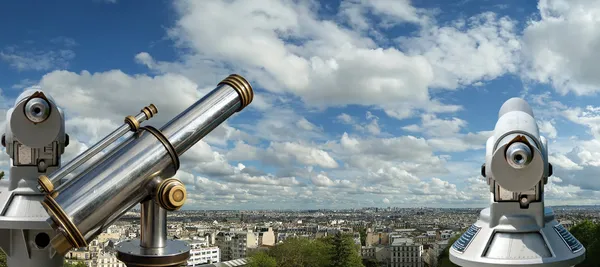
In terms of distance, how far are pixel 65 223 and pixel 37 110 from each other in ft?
10.5

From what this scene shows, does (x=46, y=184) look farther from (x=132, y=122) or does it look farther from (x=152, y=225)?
(x=132, y=122)

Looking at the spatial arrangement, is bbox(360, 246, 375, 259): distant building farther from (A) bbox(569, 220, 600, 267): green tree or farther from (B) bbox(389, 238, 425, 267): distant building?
(A) bbox(569, 220, 600, 267): green tree

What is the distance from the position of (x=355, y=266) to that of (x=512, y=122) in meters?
49.3

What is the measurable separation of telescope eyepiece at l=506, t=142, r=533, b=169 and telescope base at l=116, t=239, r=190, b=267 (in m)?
2.35

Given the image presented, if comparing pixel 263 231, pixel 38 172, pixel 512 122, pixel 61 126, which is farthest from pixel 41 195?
pixel 263 231

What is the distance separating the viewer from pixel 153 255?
367 centimetres

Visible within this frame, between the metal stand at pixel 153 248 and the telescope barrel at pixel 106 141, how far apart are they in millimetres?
665

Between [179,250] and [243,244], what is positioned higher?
[179,250]

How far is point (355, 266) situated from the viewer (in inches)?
2035

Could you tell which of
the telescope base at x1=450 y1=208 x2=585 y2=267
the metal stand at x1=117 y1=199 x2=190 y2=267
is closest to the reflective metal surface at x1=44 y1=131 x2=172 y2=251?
the metal stand at x1=117 y1=199 x2=190 y2=267

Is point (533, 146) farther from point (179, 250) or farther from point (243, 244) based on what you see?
point (243, 244)

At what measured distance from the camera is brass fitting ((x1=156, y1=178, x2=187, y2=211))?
3.54m

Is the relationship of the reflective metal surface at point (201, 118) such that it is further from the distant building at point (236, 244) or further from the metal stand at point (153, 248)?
the distant building at point (236, 244)

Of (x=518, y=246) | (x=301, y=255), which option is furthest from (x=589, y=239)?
(x=518, y=246)
